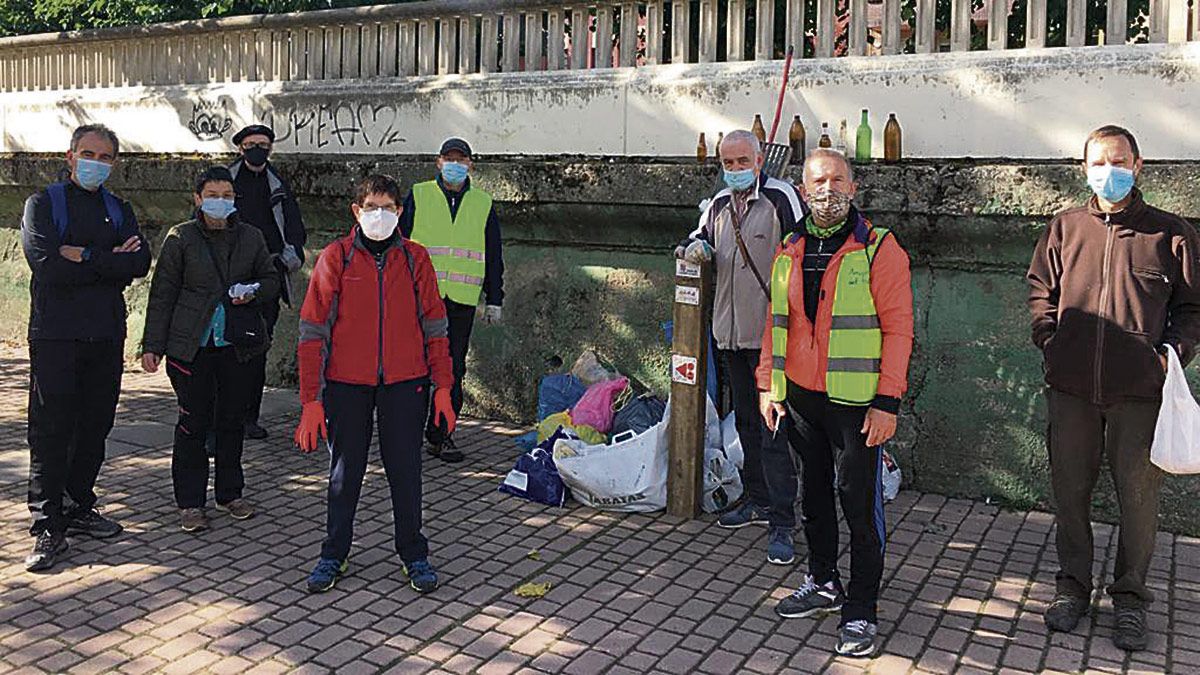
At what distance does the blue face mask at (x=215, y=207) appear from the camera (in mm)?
5266

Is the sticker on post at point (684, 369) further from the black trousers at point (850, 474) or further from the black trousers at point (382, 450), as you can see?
the black trousers at point (382, 450)

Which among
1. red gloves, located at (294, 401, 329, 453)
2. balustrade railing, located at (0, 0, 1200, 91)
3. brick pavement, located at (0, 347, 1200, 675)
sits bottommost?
brick pavement, located at (0, 347, 1200, 675)

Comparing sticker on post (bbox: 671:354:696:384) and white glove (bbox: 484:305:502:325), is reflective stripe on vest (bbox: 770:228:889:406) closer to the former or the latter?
sticker on post (bbox: 671:354:696:384)

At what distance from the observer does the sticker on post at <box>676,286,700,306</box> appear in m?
5.64

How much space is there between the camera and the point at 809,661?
413 centimetres

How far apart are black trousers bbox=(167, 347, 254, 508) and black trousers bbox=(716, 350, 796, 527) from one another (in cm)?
234

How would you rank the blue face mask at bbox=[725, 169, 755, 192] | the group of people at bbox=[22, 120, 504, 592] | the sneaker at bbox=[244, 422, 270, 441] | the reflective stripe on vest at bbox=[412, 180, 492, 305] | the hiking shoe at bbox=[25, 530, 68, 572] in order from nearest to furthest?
the group of people at bbox=[22, 120, 504, 592] < the hiking shoe at bbox=[25, 530, 68, 572] < the blue face mask at bbox=[725, 169, 755, 192] < the reflective stripe on vest at bbox=[412, 180, 492, 305] < the sneaker at bbox=[244, 422, 270, 441]

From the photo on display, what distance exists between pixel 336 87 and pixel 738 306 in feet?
16.0

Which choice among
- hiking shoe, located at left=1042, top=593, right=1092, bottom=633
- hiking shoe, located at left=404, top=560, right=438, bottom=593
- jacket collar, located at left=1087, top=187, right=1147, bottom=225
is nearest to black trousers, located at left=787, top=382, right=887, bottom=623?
hiking shoe, located at left=1042, top=593, right=1092, bottom=633

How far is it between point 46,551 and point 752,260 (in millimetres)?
3355

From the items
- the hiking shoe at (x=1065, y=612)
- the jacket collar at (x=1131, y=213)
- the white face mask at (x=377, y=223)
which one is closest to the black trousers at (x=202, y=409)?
the white face mask at (x=377, y=223)

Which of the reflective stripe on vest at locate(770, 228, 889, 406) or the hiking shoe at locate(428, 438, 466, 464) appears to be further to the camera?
the hiking shoe at locate(428, 438, 466, 464)

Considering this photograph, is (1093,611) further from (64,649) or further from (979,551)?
(64,649)

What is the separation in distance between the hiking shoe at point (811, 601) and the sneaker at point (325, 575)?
5.97ft
